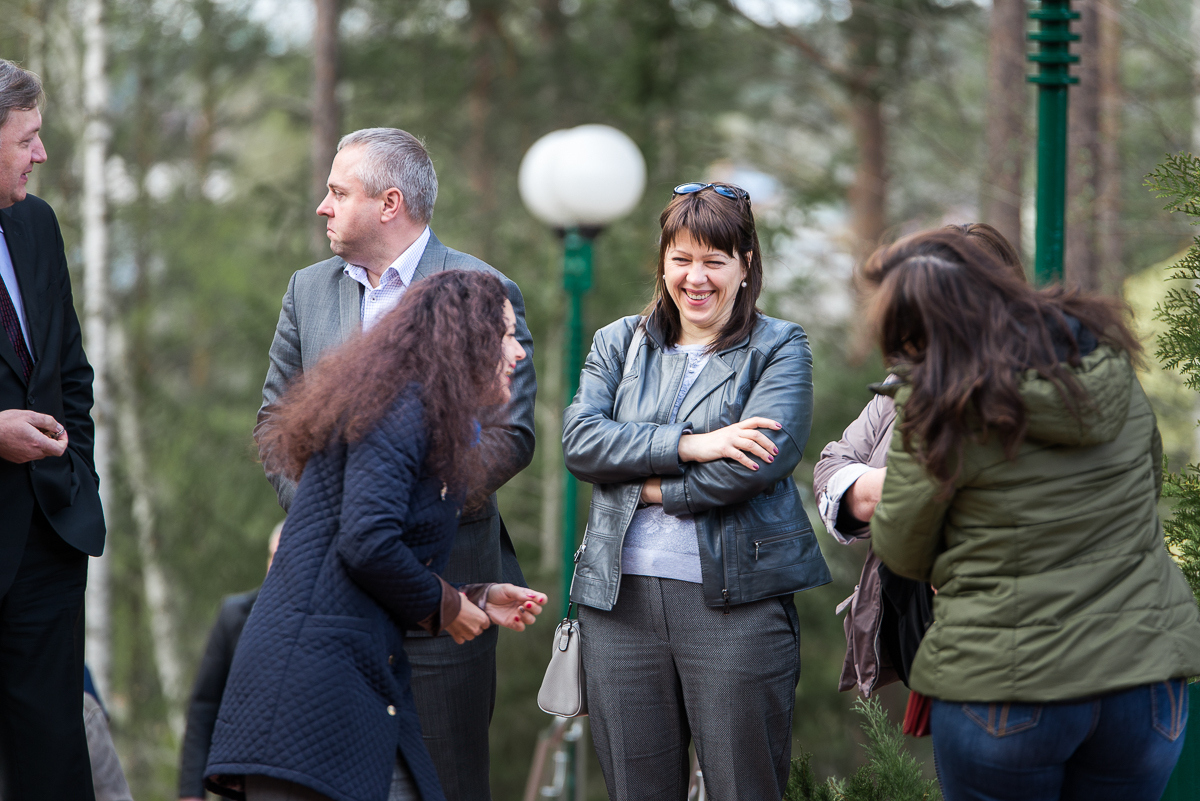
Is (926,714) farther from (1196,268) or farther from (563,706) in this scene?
(1196,268)

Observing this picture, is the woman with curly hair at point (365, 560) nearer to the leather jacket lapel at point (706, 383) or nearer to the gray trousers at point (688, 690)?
the gray trousers at point (688, 690)

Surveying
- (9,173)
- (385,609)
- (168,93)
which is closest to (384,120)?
(168,93)

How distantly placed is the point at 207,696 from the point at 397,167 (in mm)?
1882

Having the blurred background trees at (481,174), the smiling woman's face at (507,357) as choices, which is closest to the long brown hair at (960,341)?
the smiling woman's face at (507,357)

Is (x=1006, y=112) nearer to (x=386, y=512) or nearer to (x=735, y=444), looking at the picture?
(x=735, y=444)

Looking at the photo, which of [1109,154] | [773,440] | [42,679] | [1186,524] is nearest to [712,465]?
[773,440]

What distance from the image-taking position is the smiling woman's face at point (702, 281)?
118 inches

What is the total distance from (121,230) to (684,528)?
12364 mm

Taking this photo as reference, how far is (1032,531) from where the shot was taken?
207 cm

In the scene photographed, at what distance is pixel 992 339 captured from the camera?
206cm

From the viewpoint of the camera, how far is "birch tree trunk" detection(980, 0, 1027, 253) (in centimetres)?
858

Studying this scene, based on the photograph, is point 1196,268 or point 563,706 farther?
point 1196,268

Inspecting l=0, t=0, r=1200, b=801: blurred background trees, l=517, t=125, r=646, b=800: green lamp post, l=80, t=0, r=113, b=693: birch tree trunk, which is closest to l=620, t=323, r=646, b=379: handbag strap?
l=517, t=125, r=646, b=800: green lamp post

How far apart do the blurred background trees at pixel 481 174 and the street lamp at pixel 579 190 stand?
2.91m
